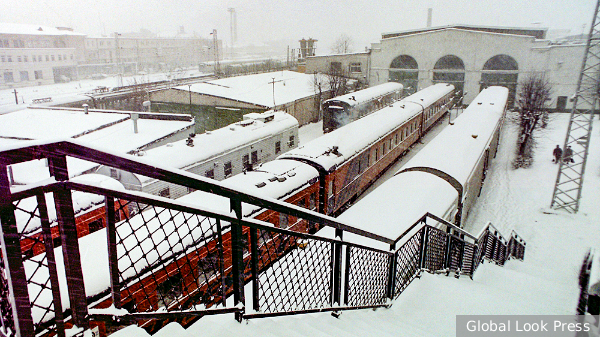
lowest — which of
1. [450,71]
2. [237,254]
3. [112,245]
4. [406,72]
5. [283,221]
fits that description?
[283,221]

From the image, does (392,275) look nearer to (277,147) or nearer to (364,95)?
(277,147)

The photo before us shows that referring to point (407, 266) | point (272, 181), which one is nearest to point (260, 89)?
point (272, 181)

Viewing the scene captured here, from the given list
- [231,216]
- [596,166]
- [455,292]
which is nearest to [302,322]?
[231,216]

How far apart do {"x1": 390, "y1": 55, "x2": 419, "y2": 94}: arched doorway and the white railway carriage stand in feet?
79.5

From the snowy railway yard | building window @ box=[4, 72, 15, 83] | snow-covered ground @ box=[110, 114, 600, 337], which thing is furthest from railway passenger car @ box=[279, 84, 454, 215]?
building window @ box=[4, 72, 15, 83]

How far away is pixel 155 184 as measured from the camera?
36.0ft

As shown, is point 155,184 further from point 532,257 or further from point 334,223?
point 532,257

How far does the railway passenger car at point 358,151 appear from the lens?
12.8m

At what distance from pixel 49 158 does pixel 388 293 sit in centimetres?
477

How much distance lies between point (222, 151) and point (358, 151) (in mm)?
5202

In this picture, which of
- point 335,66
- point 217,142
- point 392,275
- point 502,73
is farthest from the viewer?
point 335,66

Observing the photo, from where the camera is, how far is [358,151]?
585 inches

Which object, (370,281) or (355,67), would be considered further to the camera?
(355,67)

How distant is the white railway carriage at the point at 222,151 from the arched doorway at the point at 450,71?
25.0m
